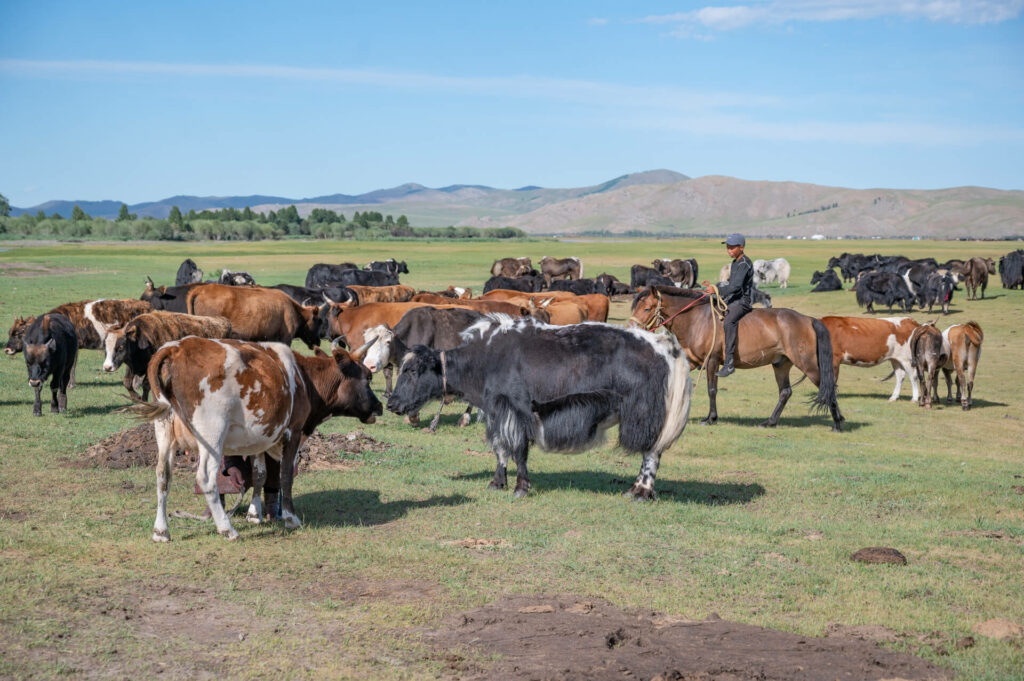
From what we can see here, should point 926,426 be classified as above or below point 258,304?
below

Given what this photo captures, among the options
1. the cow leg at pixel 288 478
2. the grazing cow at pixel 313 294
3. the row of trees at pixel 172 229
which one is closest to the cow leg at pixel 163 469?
the cow leg at pixel 288 478

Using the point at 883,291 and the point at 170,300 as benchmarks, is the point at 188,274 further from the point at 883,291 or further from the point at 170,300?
the point at 883,291

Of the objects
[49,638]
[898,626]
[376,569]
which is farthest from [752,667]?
[49,638]

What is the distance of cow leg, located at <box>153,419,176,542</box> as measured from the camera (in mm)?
8031

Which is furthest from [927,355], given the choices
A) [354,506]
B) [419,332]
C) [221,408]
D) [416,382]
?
[221,408]

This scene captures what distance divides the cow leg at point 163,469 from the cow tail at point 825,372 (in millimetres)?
10629

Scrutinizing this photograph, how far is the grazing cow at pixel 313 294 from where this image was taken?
25.8 m

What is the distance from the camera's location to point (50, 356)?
14328 mm

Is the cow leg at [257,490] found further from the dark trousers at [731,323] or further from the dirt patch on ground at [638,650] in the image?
the dark trousers at [731,323]

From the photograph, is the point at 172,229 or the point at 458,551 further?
the point at 172,229

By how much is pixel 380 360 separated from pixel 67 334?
4858 mm

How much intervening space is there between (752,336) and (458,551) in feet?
30.5

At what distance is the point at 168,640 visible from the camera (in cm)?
604

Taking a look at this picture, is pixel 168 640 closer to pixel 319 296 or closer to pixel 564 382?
pixel 564 382
